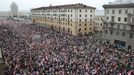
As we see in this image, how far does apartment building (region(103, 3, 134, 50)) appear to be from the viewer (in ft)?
122

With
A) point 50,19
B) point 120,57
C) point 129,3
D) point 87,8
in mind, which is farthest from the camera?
point 50,19

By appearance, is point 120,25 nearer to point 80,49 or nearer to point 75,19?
point 80,49

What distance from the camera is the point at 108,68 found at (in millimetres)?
24250

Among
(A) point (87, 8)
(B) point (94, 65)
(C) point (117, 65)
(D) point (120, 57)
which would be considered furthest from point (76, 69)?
(A) point (87, 8)

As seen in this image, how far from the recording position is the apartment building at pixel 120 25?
37.2 m

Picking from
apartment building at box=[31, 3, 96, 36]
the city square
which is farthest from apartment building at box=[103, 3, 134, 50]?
apartment building at box=[31, 3, 96, 36]

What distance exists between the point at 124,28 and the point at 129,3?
18.7ft

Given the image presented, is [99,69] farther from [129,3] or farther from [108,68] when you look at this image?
[129,3]

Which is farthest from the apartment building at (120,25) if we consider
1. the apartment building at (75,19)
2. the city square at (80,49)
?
the apartment building at (75,19)

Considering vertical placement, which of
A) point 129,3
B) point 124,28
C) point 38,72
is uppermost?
point 129,3

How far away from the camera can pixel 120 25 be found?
4031 cm

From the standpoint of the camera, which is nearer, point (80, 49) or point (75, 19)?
point (80, 49)

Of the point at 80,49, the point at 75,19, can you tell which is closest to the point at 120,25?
the point at 80,49

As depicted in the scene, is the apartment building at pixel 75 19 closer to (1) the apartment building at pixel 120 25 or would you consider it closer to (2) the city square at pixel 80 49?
(2) the city square at pixel 80 49
